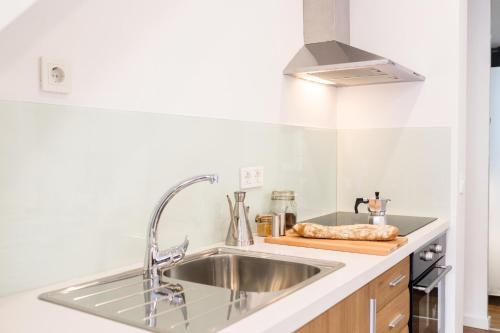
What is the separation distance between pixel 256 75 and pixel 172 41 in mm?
539

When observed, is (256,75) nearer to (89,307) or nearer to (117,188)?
(117,188)

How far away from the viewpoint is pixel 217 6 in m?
1.93

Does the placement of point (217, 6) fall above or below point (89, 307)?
above

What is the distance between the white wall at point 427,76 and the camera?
8.73ft

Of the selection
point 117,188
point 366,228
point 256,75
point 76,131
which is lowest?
point 366,228

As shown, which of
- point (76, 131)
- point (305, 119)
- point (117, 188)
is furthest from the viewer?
point (305, 119)

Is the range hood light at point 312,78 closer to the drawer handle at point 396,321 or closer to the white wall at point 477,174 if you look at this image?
the drawer handle at point 396,321

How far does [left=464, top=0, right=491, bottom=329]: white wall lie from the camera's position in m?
3.54

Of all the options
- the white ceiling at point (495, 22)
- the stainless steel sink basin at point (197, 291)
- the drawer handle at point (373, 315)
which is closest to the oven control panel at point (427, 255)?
the drawer handle at point (373, 315)

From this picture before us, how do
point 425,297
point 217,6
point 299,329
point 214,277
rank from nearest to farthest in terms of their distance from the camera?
point 299,329, point 214,277, point 217,6, point 425,297

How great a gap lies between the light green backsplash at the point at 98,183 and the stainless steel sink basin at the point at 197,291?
0.33ft

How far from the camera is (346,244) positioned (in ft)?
6.08

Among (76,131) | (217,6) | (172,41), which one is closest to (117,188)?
(76,131)

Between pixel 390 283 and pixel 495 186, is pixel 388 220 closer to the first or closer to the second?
pixel 390 283
